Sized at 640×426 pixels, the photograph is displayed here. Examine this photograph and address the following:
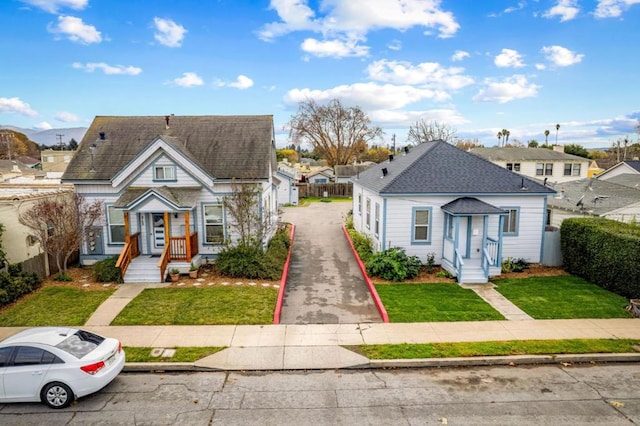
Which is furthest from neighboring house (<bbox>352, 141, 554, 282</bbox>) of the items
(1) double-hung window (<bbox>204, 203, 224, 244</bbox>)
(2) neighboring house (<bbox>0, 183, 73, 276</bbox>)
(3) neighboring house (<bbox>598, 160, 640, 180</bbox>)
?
(3) neighboring house (<bbox>598, 160, 640, 180</bbox>)

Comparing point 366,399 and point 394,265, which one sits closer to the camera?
point 366,399

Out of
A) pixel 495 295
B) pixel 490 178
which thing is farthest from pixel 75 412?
pixel 490 178

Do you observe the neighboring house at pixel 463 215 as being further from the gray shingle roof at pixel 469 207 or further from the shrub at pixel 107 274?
the shrub at pixel 107 274

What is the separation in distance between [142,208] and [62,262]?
4977mm

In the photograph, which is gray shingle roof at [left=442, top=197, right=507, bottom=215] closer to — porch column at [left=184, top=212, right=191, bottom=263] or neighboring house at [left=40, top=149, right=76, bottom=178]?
porch column at [left=184, top=212, right=191, bottom=263]

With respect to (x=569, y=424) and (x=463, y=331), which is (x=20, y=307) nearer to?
(x=463, y=331)

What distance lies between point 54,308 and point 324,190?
1637 inches

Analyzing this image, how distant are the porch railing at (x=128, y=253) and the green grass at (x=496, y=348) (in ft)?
35.3

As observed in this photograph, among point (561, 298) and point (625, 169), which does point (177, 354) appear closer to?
point (561, 298)

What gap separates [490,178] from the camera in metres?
18.2

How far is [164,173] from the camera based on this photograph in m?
18.0

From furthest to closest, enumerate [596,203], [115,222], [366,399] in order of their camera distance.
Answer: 1. [596,203]
2. [115,222]
3. [366,399]

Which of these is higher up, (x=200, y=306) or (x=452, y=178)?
(x=452, y=178)

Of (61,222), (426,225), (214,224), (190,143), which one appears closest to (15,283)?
(61,222)
